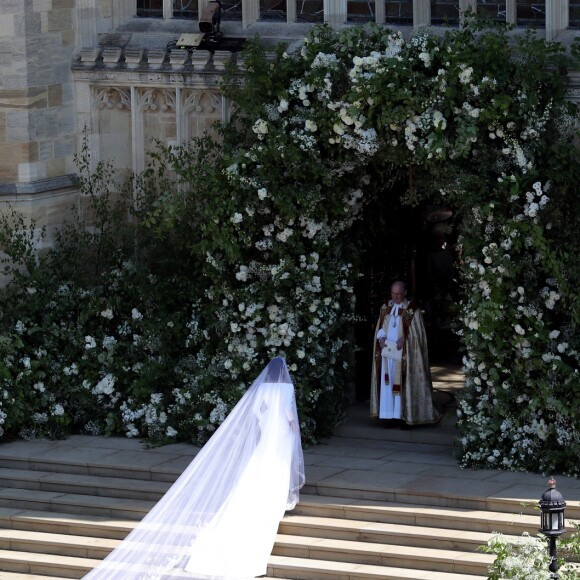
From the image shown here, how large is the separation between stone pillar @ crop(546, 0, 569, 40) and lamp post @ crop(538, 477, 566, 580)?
6188mm

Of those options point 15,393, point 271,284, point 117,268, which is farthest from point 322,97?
point 15,393

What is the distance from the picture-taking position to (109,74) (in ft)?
62.7

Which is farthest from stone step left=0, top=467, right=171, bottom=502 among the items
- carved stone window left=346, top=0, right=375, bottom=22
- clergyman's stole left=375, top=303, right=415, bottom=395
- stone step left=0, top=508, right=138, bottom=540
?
carved stone window left=346, top=0, right=375, bottom=22

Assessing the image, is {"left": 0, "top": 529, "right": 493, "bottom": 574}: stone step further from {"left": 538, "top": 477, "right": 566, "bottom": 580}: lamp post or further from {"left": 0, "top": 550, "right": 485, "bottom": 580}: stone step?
{"left": 538, "top": 477, "right": 566, "bottom": 580}: lamp post

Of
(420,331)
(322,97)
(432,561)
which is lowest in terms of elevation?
(432,561)

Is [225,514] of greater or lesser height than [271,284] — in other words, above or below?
below

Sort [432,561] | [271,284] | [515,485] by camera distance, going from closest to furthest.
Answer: [432,561], [515,485], [271,284]

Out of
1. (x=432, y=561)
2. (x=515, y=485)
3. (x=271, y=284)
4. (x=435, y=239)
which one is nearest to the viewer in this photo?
(x=432, y=561)

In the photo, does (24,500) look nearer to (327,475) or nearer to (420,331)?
(327,475)

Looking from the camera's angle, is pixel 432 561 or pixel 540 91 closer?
pixel 432 561

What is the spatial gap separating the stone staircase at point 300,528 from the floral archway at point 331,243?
1131 millimetres

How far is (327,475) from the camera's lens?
17.0 m

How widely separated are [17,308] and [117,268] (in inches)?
42.9

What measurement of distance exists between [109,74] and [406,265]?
12.3 ft
